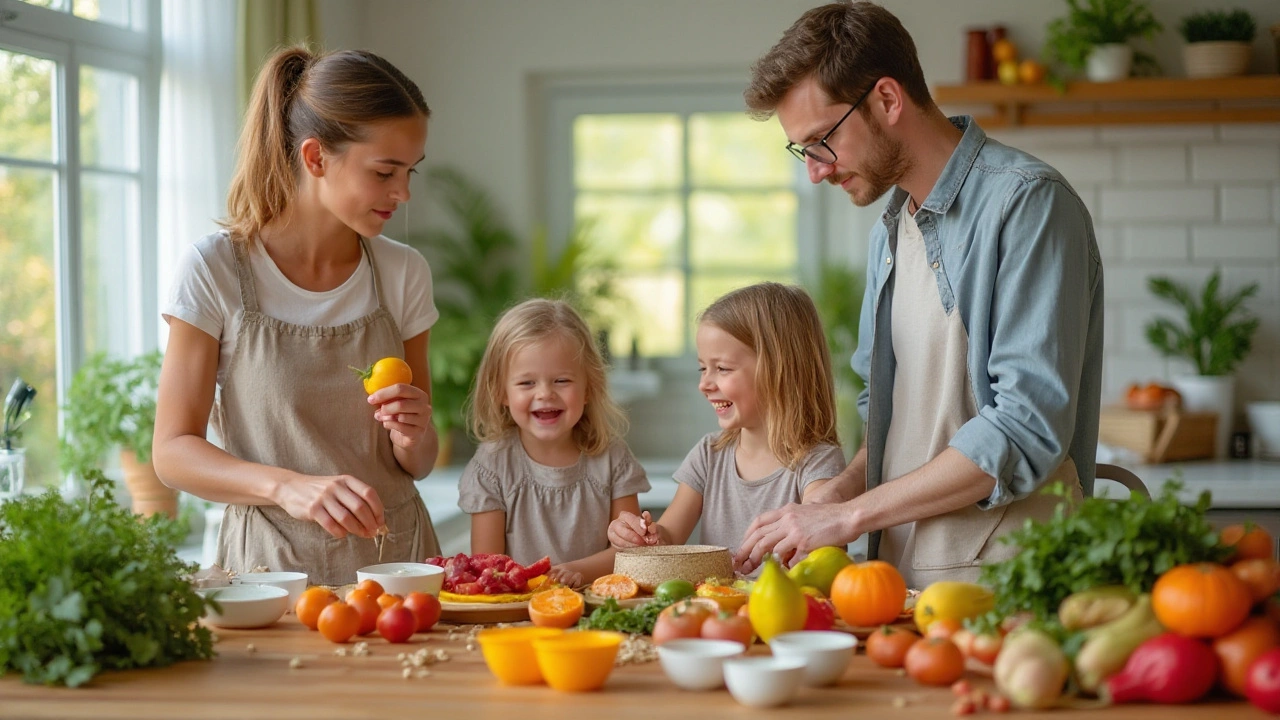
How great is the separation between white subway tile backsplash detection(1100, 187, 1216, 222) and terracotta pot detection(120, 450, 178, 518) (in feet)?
12.2

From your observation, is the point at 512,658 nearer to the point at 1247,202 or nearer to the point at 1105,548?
the point at 1105,548

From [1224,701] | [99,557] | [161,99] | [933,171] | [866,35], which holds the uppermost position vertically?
[161,99]

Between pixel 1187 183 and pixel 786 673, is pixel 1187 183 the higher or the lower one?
the higher one

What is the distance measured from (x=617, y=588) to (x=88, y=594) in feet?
2.49

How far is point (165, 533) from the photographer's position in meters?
1.67

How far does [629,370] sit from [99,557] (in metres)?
4.21

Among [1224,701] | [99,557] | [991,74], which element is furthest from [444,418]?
[1224,701]

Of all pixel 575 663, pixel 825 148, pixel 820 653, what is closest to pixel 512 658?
pixel 575 663

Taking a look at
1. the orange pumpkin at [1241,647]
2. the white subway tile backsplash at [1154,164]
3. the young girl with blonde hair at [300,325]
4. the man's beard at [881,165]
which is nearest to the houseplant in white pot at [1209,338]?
the white subway tile backsplash at [1154,164]

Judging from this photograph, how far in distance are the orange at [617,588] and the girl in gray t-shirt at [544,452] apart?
2.28 ft

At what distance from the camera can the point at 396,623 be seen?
1737 millimetres

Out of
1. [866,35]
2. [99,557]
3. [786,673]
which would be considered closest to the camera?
[786,673]

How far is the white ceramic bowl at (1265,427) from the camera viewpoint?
188 inches

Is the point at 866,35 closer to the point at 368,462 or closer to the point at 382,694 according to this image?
the point at 368,462
